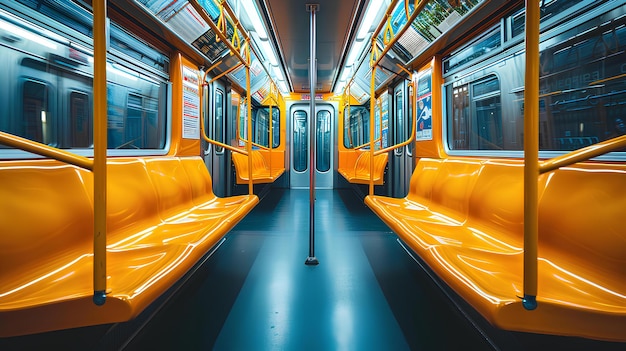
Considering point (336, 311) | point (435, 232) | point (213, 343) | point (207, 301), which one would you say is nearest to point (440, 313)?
point (435, 232)

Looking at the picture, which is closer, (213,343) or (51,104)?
(213,343)

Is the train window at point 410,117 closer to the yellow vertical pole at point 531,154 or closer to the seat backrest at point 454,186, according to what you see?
the seat backrest at point 454,186

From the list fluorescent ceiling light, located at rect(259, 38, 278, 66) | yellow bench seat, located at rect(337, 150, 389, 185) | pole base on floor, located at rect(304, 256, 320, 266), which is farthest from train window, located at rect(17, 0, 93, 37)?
fluorescent ceiling light, located at rect(259, 38, 278, 66)

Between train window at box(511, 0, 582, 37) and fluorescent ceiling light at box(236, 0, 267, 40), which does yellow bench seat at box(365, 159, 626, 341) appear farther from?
fluorescent ceiling light at box(236, 0, 267, 40)

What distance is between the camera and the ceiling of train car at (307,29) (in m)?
3.47

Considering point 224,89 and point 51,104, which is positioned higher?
point 224,89

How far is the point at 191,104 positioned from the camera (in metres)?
3.29

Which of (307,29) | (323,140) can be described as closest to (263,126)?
(323,140)

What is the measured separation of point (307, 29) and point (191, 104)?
6.18ft

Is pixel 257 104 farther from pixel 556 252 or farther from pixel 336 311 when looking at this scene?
pixel 556 252

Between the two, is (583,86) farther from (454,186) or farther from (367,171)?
(367,171)

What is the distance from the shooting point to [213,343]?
4.70 feet

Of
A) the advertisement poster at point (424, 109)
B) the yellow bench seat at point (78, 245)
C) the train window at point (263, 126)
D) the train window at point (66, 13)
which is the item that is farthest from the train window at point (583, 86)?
the train window at point (263, 126)

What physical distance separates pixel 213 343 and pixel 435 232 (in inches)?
50.5
